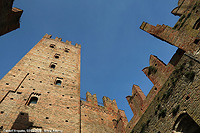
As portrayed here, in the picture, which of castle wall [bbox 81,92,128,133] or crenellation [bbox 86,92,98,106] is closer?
castle wall [bbox 81,92,128,133]

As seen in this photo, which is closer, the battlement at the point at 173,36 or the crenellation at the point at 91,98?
the battlement at the point at 173,36

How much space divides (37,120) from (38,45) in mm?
9395

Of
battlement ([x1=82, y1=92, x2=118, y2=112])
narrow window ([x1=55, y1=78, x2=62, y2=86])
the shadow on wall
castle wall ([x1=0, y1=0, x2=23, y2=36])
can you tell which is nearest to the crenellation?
battlement ([x1=82, y1=92, x2=118, y2=112])

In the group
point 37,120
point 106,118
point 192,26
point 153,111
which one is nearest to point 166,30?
point 192,26

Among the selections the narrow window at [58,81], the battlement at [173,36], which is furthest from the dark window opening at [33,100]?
the battlement at [173,36]

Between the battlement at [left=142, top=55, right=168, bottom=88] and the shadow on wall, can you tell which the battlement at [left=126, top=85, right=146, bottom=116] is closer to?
the battlement at [left=142, top=55, right=168, bottom=88]

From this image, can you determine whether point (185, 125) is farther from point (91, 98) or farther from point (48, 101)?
point (91, 98)

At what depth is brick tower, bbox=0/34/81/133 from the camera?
671cm

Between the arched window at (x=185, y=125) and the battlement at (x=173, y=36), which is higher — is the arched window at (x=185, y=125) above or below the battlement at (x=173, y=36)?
below

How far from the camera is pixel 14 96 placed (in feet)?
24.8

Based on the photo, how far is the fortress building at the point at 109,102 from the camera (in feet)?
16.7

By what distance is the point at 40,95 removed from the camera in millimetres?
8422

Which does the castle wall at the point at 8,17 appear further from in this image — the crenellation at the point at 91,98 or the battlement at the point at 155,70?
the crenellation at the point at 91,98

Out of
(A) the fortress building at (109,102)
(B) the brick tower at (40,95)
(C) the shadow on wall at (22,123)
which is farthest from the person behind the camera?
(B) the brick tower at (40,95)
